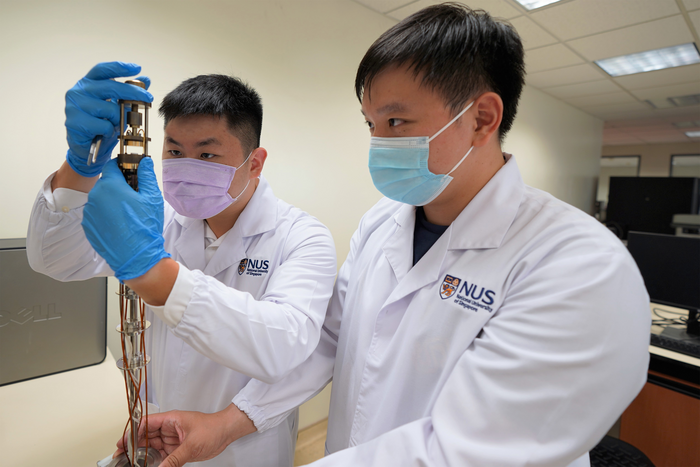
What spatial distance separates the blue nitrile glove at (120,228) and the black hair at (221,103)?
430mm

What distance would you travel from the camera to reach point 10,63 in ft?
4.91

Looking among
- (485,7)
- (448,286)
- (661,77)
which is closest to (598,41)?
(485,7)

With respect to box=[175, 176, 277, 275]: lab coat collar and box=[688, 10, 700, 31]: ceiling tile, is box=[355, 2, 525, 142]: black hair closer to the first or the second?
box=[175, 176, 277, 275]: lab coat collar

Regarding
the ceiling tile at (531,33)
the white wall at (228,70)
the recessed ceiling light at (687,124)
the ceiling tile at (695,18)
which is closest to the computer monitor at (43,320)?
the white wall at (228,70)

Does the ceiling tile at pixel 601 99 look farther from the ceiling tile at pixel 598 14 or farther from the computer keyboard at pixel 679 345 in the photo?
the computer keyboard at pixel 679 345

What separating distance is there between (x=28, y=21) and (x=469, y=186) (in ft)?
6.05

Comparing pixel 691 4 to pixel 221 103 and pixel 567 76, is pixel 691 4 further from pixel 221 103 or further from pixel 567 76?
pixel 221 103

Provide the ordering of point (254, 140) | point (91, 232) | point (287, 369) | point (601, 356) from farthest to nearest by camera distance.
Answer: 1. point (254, 140)
2. point (287, 369)
3. point (91, 232)
4. point (601, 356)

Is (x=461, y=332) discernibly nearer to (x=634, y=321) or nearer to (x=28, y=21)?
(x=634, y=321)

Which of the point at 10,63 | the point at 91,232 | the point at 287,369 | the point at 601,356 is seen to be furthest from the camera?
the point at 10,63

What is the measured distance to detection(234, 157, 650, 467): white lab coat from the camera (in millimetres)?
587

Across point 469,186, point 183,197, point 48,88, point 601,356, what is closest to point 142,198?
point 183,197

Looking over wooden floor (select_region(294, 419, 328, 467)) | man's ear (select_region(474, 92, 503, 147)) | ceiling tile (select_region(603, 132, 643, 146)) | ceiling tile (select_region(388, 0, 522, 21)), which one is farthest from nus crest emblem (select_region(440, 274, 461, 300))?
ceiling tile (select_region(603, 132, 643, 146))

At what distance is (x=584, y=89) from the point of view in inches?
186
